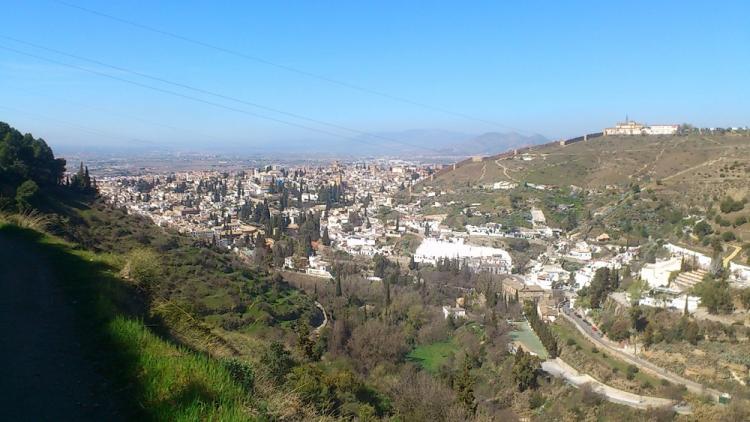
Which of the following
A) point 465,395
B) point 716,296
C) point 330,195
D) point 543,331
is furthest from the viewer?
point 330,195

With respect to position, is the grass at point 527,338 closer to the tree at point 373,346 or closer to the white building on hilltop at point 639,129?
the tree at point 373,346

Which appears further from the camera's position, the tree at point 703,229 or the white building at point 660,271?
the tree at point 703,229

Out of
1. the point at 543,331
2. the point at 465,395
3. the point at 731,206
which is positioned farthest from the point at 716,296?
the point at 465,395

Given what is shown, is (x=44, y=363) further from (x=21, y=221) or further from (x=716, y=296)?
(x=716, y=296)

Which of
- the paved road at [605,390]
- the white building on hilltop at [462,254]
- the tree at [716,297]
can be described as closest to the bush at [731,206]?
the tree at [716,297]

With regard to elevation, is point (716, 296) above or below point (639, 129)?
below
